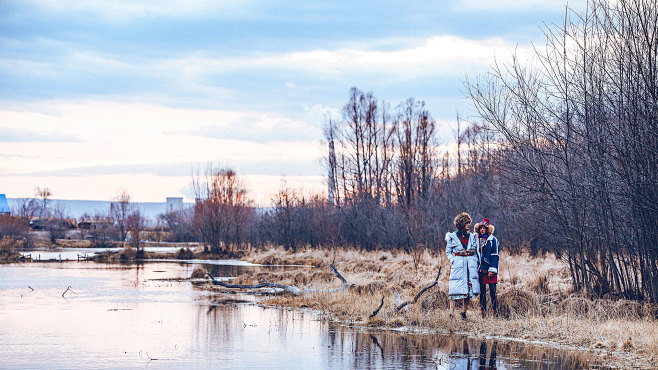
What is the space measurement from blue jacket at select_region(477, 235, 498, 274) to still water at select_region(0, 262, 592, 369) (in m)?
1.69

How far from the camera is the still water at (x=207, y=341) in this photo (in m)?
11.6

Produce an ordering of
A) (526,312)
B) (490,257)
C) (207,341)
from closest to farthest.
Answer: (207,341) < (490,257) < (526,312)

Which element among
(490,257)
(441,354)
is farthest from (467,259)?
(441,354)

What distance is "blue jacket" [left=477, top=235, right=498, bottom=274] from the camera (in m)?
14.8

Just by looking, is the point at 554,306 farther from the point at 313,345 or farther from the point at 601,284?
the point at 313,345

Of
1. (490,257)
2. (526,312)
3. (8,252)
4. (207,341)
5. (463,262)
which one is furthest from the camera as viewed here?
(8,252)

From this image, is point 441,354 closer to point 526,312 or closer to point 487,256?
point 487,256

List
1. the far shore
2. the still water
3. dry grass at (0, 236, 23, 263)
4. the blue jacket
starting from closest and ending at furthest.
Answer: the still water < the far shore < the blue jacket < dry grass at (0, 236, 23, 263)

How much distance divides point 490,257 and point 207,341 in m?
5.89

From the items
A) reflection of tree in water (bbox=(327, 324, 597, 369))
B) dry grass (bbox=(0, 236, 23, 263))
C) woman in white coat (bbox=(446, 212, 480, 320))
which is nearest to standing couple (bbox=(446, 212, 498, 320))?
woman in white coat (bbox=(446, 212, 480, 320))

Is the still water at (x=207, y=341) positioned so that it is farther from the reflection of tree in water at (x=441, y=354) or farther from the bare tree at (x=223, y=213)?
the bare tree at (x=223, y=213)

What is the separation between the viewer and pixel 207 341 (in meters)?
14.0

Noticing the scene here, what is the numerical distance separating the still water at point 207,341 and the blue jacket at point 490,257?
1688mm

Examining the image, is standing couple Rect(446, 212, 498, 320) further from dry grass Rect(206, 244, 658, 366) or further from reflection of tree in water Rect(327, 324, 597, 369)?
reflection of tree in water Rect(327, 324, 597, 369)
